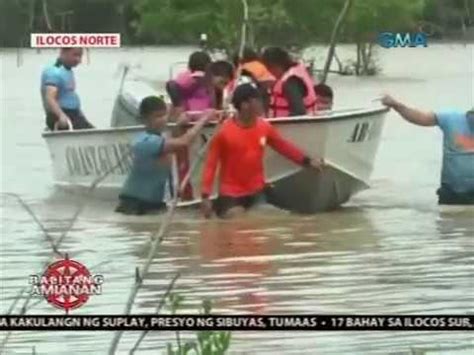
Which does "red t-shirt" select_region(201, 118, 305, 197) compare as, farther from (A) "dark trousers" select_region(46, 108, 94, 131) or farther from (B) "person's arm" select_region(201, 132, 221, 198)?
(A) "dark trousers" select_region(46, 108, 94, 131)

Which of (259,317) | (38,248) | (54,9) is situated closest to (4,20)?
(54,9)

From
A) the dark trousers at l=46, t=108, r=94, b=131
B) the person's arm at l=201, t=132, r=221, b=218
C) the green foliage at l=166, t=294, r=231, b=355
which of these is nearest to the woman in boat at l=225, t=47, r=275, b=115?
the person's arm at l=201, t=132, r=221, b=218

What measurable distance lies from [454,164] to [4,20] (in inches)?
42.1

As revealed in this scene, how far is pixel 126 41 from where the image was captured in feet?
18.6

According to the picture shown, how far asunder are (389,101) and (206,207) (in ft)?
1.58

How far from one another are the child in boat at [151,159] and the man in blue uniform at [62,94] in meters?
0.14

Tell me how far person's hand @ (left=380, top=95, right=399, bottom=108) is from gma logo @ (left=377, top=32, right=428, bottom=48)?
14 cm

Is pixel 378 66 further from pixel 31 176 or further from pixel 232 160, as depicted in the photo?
pixel 31 176

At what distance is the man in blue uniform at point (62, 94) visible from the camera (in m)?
5.68

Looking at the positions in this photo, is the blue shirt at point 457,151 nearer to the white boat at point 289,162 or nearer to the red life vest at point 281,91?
the white boat at point 289,162

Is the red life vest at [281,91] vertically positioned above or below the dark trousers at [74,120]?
above

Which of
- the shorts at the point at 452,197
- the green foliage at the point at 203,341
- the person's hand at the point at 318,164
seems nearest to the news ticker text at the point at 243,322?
the green foliage at the point at 203,341

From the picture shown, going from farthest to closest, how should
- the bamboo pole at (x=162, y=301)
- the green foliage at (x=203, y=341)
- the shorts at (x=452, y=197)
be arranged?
the shorts at (x=452, y=197) → the bamboo pole at (x=162, y=301) → the green foliage at (x=203, y=341)

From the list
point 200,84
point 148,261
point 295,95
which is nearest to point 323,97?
point 295,95
